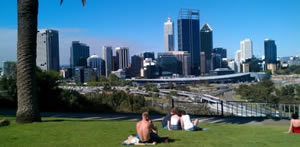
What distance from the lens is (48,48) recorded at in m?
73.8

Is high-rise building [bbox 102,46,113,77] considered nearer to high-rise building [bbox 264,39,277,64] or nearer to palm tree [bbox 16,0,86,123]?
high-rise building [bbox 264,39,277,64]

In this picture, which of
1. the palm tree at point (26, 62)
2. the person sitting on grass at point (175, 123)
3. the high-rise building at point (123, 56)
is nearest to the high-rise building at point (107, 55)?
the high-rise building at point (123, 56)

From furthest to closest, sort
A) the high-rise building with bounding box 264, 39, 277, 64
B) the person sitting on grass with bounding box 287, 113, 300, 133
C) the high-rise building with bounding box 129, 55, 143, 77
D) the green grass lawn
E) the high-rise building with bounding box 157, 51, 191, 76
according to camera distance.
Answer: the high-rise building with bounding box 264, 39, 277, 64 → the high-rise building with bounding box 157, 51, 191, 76 → the high-rise building with bounding box 129, 55, 143, 77 → the person sitting on grass with bounding box 287, 113, 300, 133 → the green grass lawn

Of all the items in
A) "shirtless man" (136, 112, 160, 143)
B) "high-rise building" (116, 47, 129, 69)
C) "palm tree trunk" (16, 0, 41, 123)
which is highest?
"high-rise building" (116, 47, 129, 69)

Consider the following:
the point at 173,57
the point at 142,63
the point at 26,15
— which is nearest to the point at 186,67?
the point at 173,57

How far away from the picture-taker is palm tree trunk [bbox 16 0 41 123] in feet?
31.9

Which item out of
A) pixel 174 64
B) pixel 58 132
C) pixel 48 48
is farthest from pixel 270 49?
pixel 58 132

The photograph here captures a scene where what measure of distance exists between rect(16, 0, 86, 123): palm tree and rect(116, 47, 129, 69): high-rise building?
466 feet

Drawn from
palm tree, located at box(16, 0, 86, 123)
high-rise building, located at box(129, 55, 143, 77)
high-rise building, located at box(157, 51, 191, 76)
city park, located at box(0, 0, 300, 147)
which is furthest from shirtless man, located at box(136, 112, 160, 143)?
high-rise building, located at box(157, 51, 191, 76)

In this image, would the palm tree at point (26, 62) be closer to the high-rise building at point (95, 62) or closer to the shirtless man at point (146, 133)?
the shirtless man at point (146, 133)

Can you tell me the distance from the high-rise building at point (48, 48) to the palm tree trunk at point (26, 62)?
210 ft

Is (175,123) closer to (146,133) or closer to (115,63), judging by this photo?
(146,133)

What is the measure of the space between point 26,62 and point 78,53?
123966mm

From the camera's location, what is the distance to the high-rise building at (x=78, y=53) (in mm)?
117731
